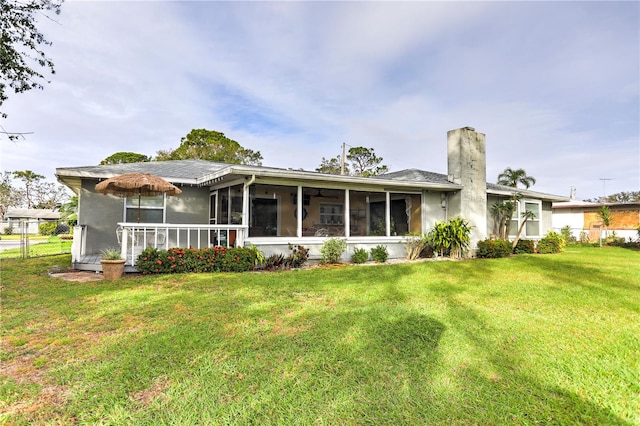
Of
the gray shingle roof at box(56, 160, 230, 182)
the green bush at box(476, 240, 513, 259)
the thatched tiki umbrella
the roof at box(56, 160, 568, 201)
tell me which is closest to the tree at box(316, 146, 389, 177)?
the roof at box(56, 160, 568, 201)

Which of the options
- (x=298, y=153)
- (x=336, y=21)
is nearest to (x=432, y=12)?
(x=336, y=21)

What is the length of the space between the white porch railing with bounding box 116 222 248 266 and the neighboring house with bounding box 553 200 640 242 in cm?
2092

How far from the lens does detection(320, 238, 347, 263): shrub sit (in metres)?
9.40

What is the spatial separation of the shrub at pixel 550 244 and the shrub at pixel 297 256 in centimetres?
1133

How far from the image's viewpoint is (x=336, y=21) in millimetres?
11828

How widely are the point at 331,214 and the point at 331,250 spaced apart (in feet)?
4.96

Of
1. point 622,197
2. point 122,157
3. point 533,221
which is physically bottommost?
point 533,221

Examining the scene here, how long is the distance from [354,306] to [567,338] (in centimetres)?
256

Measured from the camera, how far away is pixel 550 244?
47.0ft

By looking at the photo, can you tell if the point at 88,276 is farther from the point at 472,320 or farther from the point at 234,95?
the point at 234,95

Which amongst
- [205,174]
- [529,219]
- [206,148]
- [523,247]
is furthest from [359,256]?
[206,148]

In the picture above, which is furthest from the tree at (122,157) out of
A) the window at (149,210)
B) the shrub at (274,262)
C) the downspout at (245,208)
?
the shrub at (274,262)

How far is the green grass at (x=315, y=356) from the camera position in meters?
2.27

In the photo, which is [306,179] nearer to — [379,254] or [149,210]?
[379,254]
